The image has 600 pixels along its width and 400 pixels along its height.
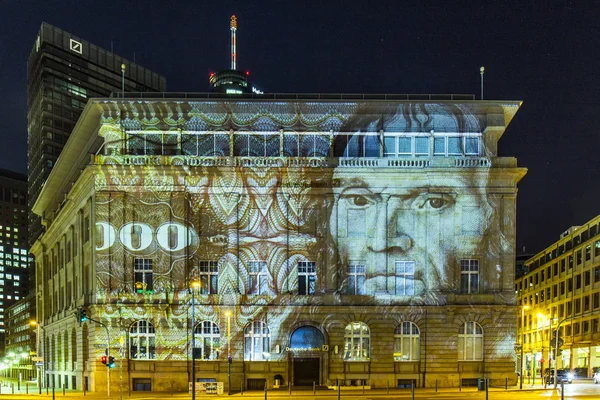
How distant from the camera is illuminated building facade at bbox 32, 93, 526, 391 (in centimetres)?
5794

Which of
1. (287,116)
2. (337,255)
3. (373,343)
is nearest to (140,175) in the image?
(287,116)

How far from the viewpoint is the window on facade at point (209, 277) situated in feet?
195

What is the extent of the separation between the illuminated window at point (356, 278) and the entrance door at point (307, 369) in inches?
281

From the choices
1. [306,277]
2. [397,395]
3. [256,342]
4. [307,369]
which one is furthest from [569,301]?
[397,395]

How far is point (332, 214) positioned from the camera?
5962cm

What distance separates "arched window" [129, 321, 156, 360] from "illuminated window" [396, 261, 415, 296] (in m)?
22.7

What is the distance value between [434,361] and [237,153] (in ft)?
86.7

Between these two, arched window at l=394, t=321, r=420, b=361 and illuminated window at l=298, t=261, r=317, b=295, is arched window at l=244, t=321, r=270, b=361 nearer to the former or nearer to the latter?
illuminated window at l=298, t=261, r=317, b=295

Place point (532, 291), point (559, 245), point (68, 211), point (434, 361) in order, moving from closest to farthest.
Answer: point (434, 361) < point (68, 211) < point (559, 245) < point (532, 291)

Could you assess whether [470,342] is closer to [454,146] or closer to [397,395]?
[397,395]

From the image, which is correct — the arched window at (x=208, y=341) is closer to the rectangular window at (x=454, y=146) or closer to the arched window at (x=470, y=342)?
the arched window at (x=470, y=342)

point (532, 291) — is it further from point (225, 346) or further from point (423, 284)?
point (225, 346)

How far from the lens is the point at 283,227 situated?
59.9 meters

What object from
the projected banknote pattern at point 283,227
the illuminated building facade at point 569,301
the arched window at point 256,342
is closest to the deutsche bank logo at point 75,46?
the projected banknote pattern at point 283,227
